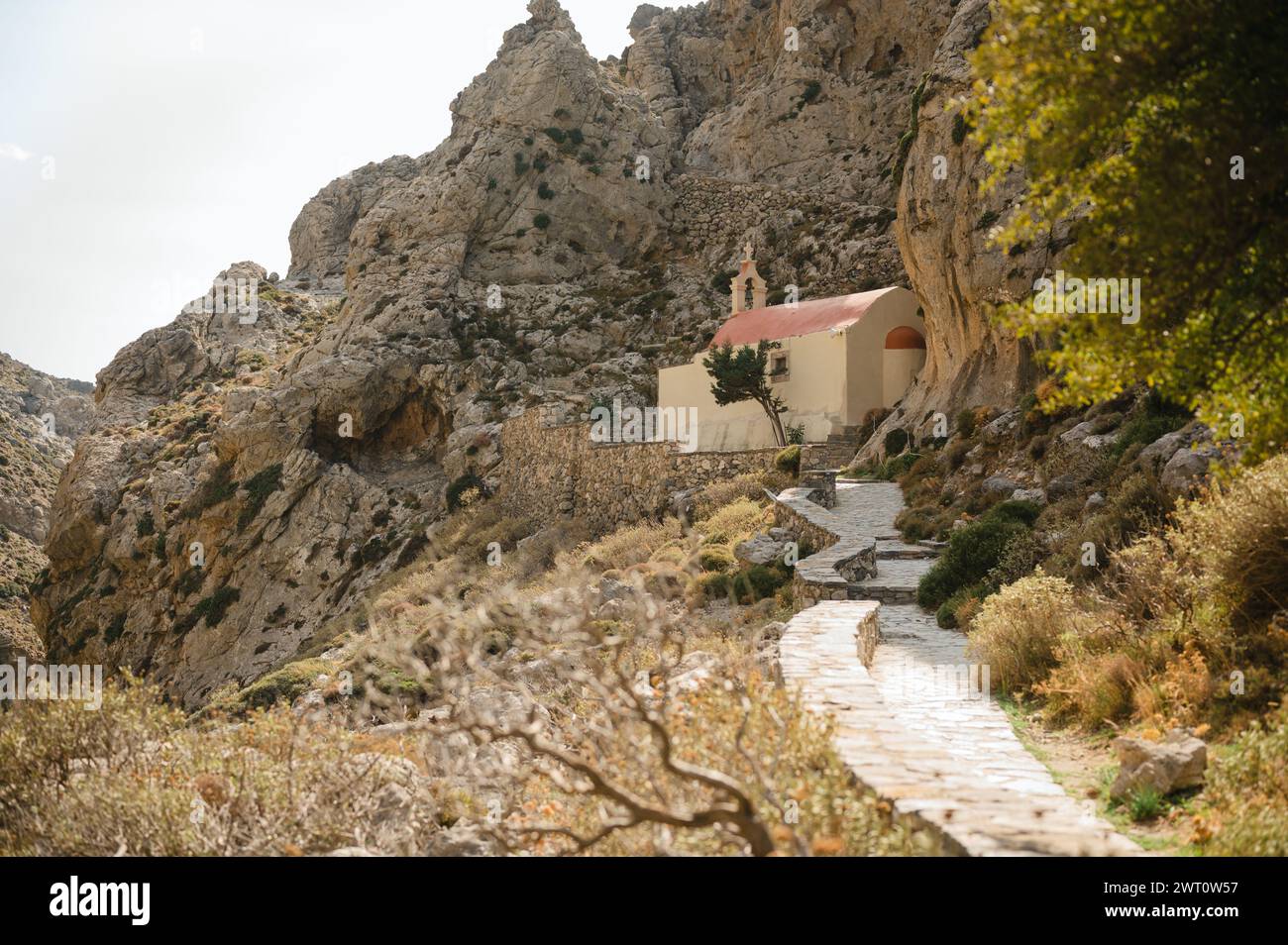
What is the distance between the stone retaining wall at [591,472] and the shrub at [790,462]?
550 millimetres

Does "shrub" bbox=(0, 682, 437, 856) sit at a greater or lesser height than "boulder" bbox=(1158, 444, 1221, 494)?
lesser

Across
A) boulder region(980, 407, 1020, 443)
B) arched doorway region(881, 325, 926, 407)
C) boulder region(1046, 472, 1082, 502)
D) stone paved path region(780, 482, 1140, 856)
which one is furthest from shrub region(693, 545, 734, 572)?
arched doorway region(881, 325, 926, 407)

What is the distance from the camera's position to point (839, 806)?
16.7ft

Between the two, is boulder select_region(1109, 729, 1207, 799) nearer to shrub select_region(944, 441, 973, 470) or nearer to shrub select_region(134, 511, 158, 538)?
shrub select_region(944, 441, 973, 470)

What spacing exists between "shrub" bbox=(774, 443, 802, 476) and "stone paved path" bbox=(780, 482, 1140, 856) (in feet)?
39.2

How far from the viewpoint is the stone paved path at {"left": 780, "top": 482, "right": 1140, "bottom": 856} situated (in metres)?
5.04

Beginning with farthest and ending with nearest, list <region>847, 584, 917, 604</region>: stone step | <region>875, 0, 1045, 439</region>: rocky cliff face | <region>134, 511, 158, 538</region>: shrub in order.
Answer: <region>134, 511, 158, 538</region>: shrub → <region>875, 0, 1045, 439</region>: rocky cliff face → <region>847, 584, 917, 604</region>: stone step

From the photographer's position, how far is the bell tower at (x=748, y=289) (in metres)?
40.2

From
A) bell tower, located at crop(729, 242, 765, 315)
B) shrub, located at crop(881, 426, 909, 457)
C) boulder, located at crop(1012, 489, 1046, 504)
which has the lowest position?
boulder, located at crop(1012, 489, 1046, 504)

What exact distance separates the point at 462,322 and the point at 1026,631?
3876 cm

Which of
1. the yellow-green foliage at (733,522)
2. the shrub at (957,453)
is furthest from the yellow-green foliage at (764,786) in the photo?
the shrub at (957,453)

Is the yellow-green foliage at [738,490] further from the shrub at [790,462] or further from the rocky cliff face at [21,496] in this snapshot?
the rocky cliff face at [21,496]

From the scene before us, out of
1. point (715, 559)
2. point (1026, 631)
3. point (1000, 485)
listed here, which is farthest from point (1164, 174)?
point (715, 559)
